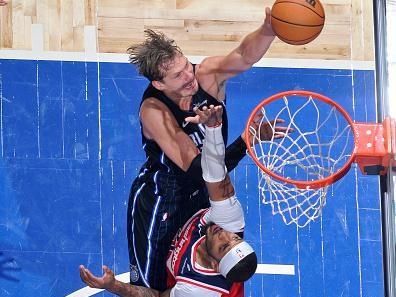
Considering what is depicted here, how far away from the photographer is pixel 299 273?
538 cm

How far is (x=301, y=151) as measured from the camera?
5.29 m

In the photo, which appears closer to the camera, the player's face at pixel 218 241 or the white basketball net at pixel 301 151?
the player's face at pixel 218 241

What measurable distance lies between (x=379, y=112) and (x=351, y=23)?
520mm

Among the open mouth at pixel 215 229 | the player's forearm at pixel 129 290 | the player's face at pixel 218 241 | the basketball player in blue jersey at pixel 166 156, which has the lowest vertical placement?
the player's forearm at pixel 129 290

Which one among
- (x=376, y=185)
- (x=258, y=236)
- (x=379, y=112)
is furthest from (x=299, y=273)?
(x=379, y=112)

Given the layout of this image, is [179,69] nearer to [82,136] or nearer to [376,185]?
[82,136]

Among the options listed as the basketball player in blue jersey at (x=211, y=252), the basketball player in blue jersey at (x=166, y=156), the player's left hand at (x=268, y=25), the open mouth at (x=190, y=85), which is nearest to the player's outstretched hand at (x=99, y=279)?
the basketball player in blue jersey at (x=211, y=252)

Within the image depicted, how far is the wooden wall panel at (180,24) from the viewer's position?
214 inches

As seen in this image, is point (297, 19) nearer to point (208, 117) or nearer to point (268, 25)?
point (268, 25)

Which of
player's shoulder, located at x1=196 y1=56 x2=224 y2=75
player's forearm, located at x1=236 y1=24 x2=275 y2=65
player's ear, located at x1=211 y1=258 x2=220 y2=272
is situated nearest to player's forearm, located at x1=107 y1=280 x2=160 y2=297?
player's ear, located at x1=211 y1=258 x2=220 y2=272

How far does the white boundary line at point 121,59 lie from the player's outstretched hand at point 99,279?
1092mm

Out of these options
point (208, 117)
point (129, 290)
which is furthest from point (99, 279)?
point (208, 117)

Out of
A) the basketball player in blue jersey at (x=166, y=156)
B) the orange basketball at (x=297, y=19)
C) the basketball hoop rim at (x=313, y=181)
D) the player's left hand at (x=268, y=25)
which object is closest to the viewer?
the orange basketball at (x=297, y=19)

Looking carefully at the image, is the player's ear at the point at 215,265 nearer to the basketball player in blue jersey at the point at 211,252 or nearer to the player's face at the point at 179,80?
the basketball player in blue jersey at the point at 211,252
